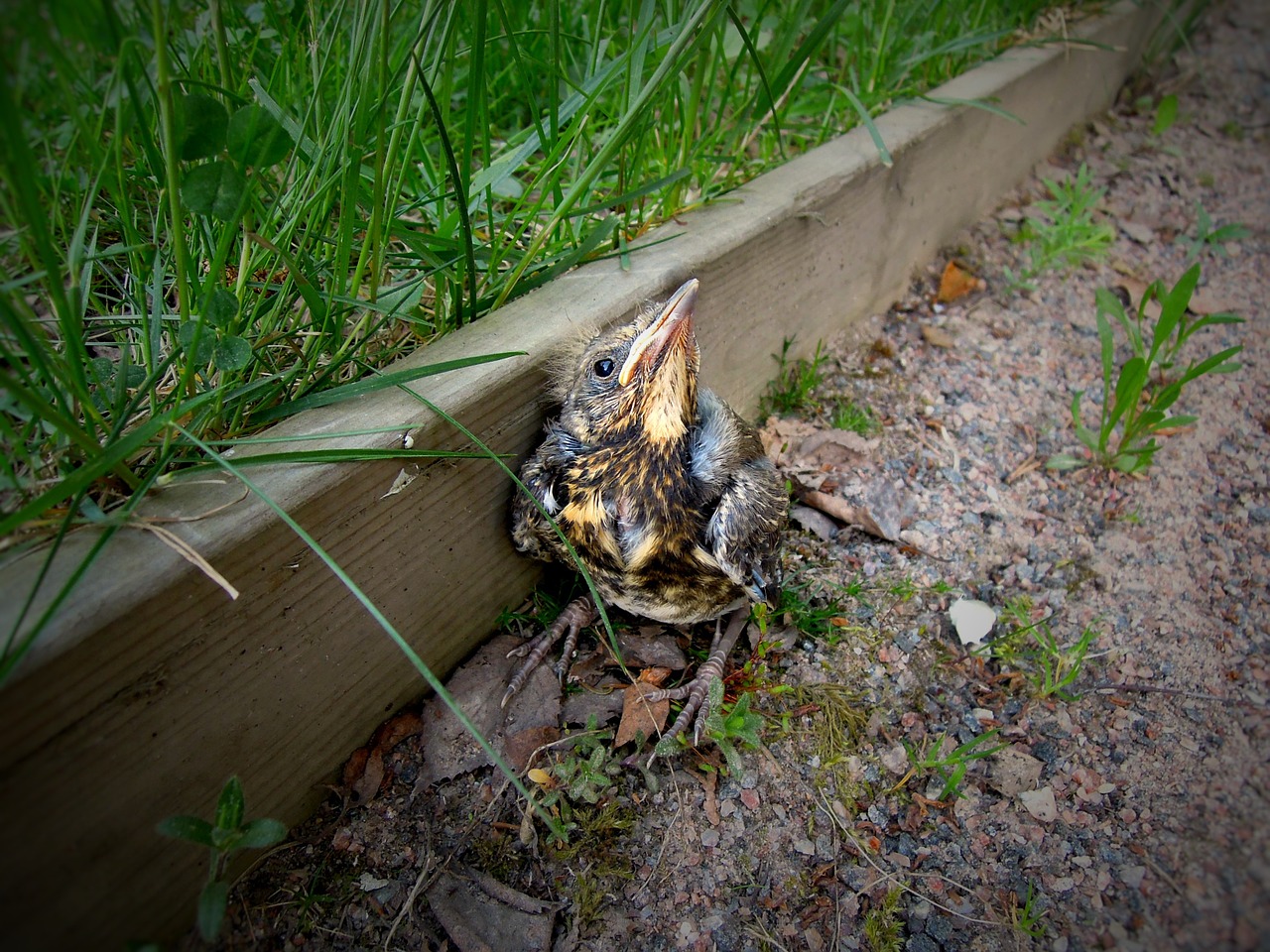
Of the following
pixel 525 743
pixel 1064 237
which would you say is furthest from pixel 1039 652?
pixel 1064 237

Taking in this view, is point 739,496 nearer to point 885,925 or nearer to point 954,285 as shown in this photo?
point 885,925

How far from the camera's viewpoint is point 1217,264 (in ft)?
14.4

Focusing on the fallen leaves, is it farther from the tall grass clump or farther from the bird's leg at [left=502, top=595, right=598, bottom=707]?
the tall grass clump

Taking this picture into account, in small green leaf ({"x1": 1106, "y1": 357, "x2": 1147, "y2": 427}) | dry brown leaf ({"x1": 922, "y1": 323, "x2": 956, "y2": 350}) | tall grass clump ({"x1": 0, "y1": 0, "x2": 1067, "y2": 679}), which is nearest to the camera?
tall grass clump ({"x1": 0, "y1": 0, "x2": 1067, "y2": 679})

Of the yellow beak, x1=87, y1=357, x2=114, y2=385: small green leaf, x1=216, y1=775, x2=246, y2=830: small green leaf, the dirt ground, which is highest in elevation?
x1=87, y1=357, x2=114, y2=385: small green leaf

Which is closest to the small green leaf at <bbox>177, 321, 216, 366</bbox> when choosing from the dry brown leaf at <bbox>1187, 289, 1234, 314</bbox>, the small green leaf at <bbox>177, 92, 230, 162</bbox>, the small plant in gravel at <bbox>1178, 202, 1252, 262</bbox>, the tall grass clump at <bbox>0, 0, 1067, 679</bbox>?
the tall grass clump at <bbox>0, 0, 1067, 679</bbox>

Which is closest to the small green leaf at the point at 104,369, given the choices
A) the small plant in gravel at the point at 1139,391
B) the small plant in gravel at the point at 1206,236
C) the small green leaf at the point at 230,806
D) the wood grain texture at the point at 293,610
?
the wood grain texture at the point at 293,610

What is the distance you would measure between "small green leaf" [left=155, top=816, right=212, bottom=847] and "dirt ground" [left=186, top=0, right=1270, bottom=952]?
0.32 metres

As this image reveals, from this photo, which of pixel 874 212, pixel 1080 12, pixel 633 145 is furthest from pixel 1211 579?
pixel 1080 12

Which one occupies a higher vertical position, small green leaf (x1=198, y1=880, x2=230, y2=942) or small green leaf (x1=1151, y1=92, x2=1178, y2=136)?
small green leaf (x1=198, y1=880, x2=230, y2=942)

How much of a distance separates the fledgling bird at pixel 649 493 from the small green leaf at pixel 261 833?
766mm

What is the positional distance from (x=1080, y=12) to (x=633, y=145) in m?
3.93

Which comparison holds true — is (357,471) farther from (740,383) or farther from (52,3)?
(740,383)

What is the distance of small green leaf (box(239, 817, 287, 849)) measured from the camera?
1.78 metres
